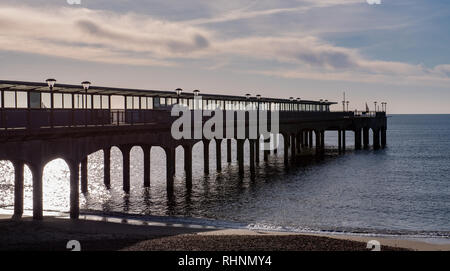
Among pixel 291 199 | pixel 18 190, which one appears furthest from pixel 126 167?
pixel 18 190

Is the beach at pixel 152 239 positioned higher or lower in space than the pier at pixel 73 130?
lower

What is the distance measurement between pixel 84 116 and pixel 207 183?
1855cm

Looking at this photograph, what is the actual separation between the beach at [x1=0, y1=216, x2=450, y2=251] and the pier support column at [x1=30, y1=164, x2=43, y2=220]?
675mm

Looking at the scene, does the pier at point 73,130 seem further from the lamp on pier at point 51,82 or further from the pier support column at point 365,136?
the pier support column at point 365,136

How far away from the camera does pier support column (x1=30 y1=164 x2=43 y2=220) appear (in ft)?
96.0

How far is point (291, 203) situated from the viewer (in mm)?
41375

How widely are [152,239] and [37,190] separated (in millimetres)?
9601

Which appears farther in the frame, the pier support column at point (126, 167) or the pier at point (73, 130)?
the pier support column at point (126, 167)

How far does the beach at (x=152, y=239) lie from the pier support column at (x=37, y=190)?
67 centimetres

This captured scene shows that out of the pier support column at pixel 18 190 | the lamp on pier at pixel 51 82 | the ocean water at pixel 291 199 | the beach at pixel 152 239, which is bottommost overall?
A: the ocean water at pixel 291 199

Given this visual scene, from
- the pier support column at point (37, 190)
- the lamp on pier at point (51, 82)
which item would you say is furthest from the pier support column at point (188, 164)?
the pier support column at point (37, 190)

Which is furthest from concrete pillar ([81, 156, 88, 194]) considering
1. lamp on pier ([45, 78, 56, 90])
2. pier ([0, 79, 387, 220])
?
lamp on pier ([45, 78, 56, 90])

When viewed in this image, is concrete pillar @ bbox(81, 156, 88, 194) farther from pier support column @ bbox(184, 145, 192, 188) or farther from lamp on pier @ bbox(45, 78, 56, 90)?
lamp on pier @ bbox(45, 78, 56, 90)

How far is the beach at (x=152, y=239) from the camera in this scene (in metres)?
21.9
